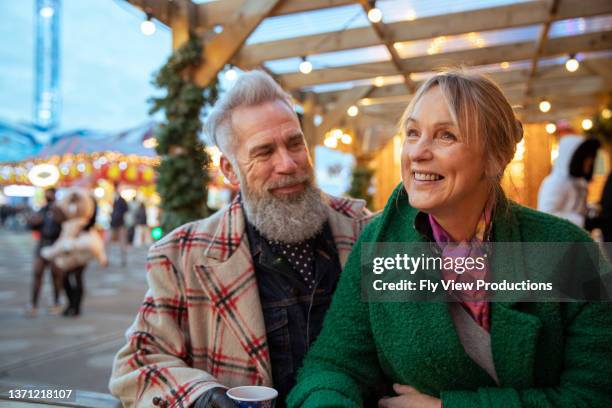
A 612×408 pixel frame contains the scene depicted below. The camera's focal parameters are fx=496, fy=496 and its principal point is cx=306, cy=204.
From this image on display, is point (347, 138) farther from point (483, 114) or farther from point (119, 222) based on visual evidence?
point (483, 114)

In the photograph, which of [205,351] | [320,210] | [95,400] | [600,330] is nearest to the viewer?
[600,330]

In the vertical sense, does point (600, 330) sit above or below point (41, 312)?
above

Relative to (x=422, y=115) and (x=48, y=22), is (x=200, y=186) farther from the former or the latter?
(x=48, y=22)

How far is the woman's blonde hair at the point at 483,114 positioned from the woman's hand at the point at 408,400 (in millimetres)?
610

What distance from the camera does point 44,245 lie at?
6.64 metres

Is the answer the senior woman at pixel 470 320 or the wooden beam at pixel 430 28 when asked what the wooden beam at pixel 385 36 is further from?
the senior woman at pixel 470 320

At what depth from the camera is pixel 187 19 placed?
16.9 ft

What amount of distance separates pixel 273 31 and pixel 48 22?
33.3 m

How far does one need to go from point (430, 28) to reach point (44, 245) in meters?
5.79

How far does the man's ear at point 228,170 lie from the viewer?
2021 millimetres

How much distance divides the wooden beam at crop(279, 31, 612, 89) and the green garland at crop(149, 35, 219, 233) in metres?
3.33

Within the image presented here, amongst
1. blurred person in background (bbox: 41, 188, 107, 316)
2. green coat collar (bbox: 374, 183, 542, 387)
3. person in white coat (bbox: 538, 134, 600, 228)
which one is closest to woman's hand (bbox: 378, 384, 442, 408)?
green coat collar (bbox: 374, 183, 542, 387)

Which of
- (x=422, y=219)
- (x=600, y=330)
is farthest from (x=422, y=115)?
(x=600, y=330)

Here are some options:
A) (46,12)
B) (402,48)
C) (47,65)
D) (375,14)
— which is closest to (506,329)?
(375,14)
